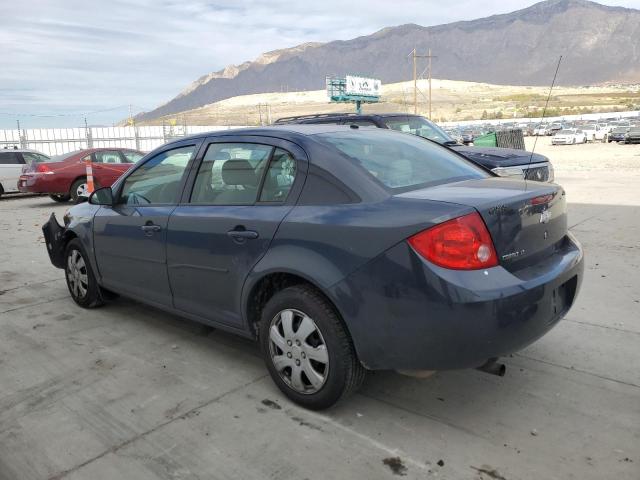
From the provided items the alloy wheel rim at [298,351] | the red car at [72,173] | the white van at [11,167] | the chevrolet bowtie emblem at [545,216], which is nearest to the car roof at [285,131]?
the alloy wheel rim at [298,351]

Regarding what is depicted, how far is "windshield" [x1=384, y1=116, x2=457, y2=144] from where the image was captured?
8587mm

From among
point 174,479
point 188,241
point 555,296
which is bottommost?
point 174,479

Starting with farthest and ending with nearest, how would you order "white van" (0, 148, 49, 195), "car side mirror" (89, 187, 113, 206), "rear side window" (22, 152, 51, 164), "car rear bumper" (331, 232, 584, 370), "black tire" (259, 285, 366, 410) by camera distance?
"rear side window" (22, 152, 51, 164) → "white van" (0, 148, 49, 195) → "car side mirror" (89, 187, 113, 206) → "black tire" (259, 285, 366, 410) → "car rear bumper" (331, 232, 584, 370)

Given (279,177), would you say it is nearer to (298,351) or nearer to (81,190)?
(298,351)

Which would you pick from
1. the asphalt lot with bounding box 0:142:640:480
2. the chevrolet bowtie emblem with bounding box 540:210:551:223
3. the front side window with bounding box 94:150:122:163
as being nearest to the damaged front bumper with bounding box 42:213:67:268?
the asphalt lot with bounding box 0:142:640:480

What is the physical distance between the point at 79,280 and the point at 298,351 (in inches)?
115

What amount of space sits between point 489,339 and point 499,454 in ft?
1.89

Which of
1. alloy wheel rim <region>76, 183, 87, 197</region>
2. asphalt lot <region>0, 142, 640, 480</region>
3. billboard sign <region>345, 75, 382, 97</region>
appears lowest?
asphalt lot <region>0, 142, 640, 480</region>

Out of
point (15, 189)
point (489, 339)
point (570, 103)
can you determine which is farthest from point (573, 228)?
point (570, 103)

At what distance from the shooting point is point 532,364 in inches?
142

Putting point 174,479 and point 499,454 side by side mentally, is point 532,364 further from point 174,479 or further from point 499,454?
point 174,479

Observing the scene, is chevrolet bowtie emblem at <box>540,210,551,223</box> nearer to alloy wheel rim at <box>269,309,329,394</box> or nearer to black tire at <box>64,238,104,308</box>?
alloy wheel rim at <box>269,309,329,394</box>

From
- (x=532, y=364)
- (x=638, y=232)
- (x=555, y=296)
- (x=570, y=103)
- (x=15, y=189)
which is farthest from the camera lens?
(x=570, y=103)

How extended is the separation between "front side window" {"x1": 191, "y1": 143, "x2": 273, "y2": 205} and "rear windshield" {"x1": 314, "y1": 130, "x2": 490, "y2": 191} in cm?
43
